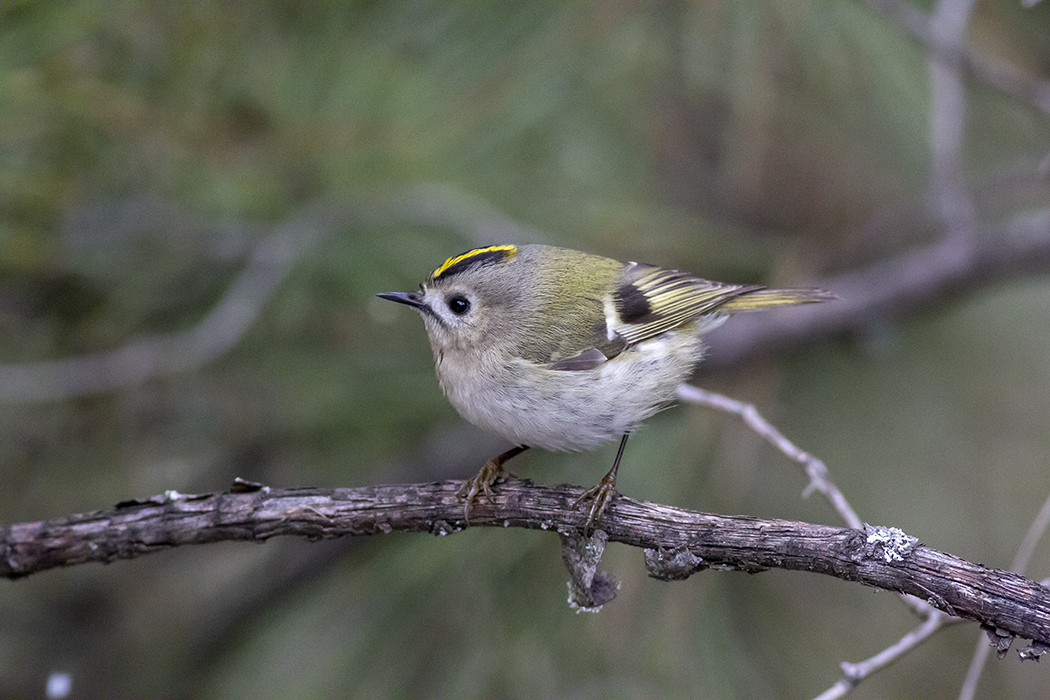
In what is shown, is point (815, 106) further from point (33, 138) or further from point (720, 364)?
point (33, 138)

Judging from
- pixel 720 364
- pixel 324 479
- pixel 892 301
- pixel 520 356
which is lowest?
pixel 520 356

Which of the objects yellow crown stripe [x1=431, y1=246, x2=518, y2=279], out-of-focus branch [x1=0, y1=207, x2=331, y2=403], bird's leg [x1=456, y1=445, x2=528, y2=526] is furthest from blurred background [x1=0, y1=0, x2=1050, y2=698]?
bird's leg [x1=456, y1=445, x2=528, y2=526]

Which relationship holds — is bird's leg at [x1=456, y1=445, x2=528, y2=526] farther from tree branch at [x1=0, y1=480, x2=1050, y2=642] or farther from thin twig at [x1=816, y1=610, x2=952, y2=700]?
thin twig at [x1=816, y1=610, x2=952, y2=700]

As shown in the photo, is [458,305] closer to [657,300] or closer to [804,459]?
[657,300]

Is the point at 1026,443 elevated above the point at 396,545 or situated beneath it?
elevated above

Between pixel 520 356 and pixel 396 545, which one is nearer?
pixel 520 356

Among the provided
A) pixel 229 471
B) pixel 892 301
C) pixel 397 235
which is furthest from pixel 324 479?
pixel 892 301

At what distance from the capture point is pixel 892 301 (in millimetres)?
2535

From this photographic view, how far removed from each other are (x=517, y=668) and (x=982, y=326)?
1.86 meters

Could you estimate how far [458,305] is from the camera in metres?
1.79

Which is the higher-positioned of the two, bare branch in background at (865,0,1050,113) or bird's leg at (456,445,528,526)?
bare branch in background at (865,0,1050,113)

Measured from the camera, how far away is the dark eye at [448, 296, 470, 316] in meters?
1.79

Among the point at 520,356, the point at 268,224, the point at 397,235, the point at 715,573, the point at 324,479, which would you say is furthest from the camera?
the point at 324,479

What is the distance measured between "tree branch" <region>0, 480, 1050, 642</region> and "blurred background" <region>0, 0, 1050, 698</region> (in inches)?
24.6
